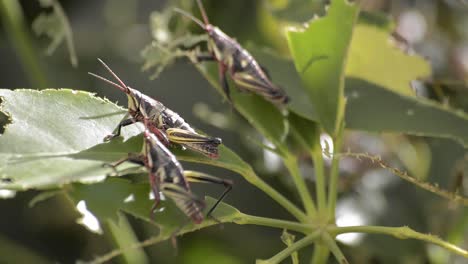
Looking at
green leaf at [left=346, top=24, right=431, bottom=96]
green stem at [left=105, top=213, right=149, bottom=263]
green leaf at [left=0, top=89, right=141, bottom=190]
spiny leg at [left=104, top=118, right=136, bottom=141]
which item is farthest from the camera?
green leaf at [left=346, top=24, right=431, bottom=96]

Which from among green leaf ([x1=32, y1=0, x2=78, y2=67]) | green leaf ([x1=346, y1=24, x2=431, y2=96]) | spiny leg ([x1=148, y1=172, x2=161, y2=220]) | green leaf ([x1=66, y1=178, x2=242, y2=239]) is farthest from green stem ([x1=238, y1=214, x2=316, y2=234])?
green leaf ([x1=32, y1=0, x2=78, y2=67])

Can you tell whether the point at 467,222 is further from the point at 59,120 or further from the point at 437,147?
the point at 59,120

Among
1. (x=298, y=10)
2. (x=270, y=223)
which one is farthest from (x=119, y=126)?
(x=298, y=10)

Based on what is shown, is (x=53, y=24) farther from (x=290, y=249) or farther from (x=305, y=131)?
(x=290, y=249)

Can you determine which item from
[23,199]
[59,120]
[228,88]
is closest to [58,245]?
[23,199]

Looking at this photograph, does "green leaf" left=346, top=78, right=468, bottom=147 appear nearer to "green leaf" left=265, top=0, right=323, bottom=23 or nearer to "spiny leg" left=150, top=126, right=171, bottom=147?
"green leaf" left=265, top=0, right=323, bottom=23

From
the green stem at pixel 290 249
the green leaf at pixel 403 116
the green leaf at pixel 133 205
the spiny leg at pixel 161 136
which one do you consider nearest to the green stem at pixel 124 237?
the green leaf at pixel 133 205
